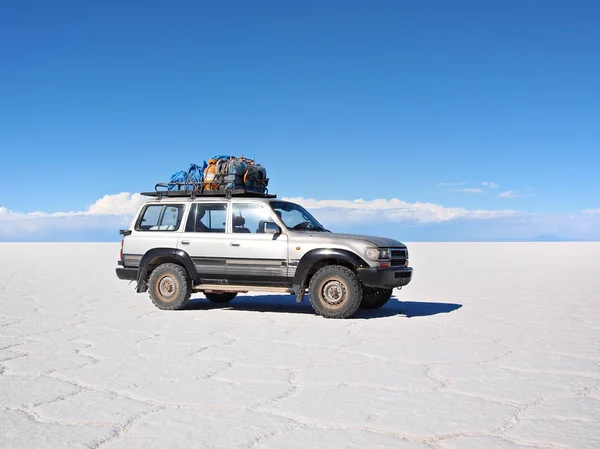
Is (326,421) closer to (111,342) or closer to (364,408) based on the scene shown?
(364,408)

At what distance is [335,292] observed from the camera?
9.94m

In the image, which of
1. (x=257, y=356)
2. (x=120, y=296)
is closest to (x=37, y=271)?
(x=120, y=296)

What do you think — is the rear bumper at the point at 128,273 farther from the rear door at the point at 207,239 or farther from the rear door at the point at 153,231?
the rear door at the point at 207,239

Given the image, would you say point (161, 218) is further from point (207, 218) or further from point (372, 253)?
point (372, 253)

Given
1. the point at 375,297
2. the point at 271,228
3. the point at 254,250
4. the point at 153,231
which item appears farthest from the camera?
the point at 153,231

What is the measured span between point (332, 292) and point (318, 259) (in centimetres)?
54

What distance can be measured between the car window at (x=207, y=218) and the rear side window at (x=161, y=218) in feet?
0.79

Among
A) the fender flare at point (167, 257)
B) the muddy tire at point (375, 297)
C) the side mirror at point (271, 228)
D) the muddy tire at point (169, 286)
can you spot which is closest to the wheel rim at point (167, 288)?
the muddy tire at point (169, 286)

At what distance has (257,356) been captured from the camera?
6.88 metres

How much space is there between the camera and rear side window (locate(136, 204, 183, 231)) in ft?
37.1

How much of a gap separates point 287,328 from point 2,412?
4623 millimetres

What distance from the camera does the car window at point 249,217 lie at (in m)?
10.7

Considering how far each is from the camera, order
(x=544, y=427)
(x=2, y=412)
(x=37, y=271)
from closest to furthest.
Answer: (x=544, y=427) < (x=2, y=412) < (x=37, y=271)

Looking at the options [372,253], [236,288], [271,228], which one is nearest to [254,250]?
[271,228]
